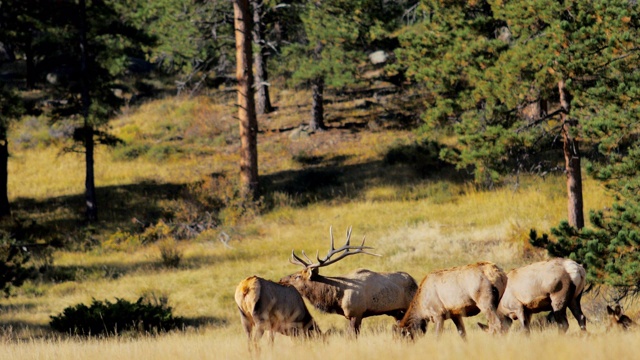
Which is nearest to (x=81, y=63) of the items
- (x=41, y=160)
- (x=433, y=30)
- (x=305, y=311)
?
(x=41, y=160)

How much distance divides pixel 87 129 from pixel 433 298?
1901 centimetres

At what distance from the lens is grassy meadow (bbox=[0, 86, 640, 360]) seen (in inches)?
405

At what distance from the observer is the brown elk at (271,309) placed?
10398 millimetres

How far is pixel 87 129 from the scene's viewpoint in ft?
88.2

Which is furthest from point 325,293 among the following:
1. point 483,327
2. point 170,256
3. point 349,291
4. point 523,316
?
point 170,256

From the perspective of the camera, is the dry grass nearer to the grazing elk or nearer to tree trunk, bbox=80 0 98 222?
the grazing elk

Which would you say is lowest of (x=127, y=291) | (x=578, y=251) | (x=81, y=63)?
(x=127, y=291)

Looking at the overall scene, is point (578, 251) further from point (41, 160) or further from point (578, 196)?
point (41, 160)

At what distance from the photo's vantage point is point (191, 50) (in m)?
30.2

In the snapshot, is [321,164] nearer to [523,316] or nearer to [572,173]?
[572,173]

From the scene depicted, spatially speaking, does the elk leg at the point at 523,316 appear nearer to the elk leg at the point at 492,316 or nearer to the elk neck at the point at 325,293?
the elk leg at the point at 492,316

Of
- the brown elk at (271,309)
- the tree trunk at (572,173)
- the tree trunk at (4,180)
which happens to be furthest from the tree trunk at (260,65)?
the brown elk at (271,309)

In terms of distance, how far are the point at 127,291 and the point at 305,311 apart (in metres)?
9.41

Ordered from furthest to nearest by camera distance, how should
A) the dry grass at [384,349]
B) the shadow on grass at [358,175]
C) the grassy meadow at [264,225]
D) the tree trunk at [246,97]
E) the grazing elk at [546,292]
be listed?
the shadow on grass at [358,175], the tree trunk at [246,97], the grazing elk at [546,292], the grassy meadow at [264,225], the dry grass at [384,349]
